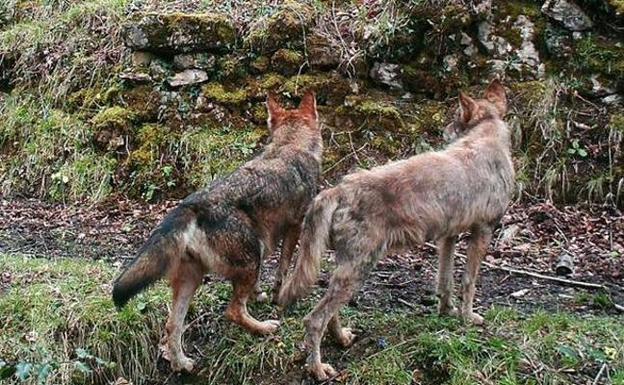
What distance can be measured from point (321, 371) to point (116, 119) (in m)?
5.98

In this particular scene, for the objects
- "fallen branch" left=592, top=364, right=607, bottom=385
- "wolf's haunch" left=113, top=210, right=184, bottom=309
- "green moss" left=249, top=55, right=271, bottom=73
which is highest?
"wolf's haunch" left=113, top=210, right=184, bottom=309

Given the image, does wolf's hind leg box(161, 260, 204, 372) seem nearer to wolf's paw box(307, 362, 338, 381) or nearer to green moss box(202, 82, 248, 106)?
wolf's paw box(307, 362, 338, 381)

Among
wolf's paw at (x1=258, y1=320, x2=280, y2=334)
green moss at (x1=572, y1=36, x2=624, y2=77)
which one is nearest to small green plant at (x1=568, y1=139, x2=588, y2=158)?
green moss at (x1=572, y1=36, x2=624, y2=77)

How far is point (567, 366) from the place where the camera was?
5262 millimetres

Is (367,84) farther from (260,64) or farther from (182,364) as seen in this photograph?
(182,364)

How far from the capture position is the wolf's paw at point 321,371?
5.37 m

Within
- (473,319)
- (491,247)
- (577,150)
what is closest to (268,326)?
(473,319)

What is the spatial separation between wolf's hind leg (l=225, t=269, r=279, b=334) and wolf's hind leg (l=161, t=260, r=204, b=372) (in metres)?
0.28

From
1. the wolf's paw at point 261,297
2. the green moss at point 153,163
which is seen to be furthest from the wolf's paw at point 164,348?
the green moss at point 153,163

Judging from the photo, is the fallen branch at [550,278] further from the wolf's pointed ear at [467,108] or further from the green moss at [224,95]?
the green moss at [224,95]

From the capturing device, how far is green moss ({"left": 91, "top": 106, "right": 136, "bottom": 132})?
10.3 metres

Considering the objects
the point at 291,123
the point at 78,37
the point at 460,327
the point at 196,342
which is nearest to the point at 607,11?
the point at 291,123

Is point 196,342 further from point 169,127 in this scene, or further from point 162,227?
point 169,127

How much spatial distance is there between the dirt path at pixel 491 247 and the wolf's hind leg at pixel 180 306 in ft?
4.78
